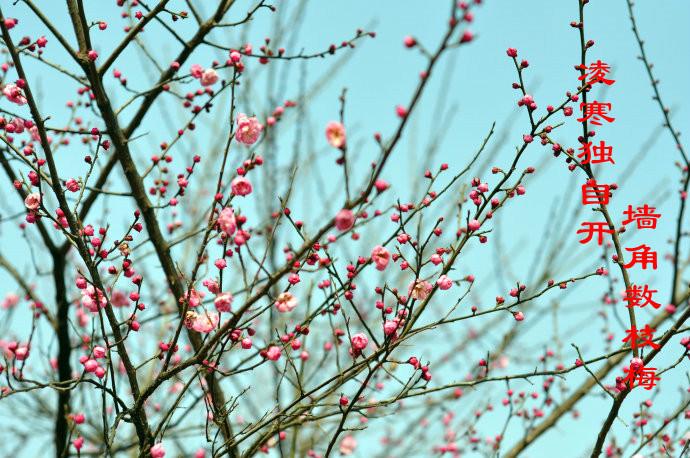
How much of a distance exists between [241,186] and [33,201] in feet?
3.11

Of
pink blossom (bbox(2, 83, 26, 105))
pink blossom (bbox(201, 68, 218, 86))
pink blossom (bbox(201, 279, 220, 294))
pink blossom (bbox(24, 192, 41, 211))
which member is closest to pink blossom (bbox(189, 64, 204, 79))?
pink blossom (bbox(201, 68, 218, 86))

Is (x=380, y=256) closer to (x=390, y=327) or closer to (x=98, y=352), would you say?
(x=390, y=327)

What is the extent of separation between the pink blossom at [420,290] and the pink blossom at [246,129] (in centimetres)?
101

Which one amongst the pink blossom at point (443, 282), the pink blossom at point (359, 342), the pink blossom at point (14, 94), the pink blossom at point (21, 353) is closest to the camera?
the pink blossom at point (443, 282)

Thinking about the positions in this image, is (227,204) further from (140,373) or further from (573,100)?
(140,373)

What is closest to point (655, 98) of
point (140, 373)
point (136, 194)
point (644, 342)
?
point (644, 342)

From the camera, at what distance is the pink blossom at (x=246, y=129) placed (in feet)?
9.70

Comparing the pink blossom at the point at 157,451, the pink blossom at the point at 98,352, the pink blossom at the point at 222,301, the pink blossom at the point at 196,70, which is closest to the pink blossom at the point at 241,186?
the pink blossom at the point at 222,301

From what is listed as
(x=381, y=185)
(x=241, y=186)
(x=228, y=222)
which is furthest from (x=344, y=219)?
(x=241, y=186)

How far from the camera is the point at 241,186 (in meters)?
2.58

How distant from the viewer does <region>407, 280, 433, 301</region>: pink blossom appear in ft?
8.82

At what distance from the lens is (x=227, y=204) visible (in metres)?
2.78

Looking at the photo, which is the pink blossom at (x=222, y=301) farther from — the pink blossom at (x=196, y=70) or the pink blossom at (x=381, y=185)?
the pink blossom at (x=196, y=70)

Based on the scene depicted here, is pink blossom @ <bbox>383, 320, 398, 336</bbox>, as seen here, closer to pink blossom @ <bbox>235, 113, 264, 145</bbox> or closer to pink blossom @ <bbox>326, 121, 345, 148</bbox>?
pink blossom @ <bbox>326, 121, 345, 148</bbox>
